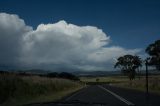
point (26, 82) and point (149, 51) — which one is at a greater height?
point (149, 51)

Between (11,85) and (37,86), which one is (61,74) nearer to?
(37,86)

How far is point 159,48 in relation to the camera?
88.1 m

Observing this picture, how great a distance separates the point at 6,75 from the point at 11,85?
937 mm

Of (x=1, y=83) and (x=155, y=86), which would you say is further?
(x=155, y=86)

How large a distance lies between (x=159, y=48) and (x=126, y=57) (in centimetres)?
3207

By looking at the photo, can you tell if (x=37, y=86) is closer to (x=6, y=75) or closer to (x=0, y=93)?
(x=6, y=75)

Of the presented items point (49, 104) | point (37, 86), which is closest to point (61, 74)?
point (37, 86)

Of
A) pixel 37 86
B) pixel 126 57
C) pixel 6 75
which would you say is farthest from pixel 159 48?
pixel 6 75

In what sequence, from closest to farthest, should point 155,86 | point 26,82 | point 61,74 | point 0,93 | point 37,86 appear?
point 0,93 < point 26,82 < point 37,86 < point 155,86 < point 61,74

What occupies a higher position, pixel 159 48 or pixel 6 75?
pixel 159 48

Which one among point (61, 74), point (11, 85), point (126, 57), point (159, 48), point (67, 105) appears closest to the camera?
point (67, 105)

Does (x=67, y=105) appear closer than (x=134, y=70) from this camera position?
Yes

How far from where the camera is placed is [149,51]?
90688mm

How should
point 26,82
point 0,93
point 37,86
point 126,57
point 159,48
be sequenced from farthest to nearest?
point 126,57
point 159,48
point 37,86
point 26,82
point 0,93
